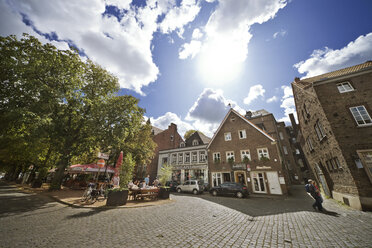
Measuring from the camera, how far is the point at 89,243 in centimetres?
398

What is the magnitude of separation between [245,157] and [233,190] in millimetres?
5243

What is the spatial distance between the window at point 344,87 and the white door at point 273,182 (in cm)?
1013

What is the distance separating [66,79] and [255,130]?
22.4 metres

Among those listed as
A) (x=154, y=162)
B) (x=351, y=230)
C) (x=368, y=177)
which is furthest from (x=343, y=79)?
(x=154, y=162)

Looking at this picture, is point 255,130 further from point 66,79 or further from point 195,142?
point 66,79

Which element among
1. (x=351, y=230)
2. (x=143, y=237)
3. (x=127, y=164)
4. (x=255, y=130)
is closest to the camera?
(x=143, y=237)

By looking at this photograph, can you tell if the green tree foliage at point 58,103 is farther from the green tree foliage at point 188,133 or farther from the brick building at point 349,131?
the green tree foliage at point 188,133

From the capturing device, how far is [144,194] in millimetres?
11828

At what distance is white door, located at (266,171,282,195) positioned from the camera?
15789mm

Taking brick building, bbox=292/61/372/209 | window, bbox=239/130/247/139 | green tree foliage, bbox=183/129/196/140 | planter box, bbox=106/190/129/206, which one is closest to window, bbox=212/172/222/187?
window, bbox=239/130/247/139

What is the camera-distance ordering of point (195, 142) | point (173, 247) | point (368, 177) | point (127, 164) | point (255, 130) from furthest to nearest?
point (195, 142) < point (255, 130) < point (127, 164) < point (368, 177) < point (173, 247)

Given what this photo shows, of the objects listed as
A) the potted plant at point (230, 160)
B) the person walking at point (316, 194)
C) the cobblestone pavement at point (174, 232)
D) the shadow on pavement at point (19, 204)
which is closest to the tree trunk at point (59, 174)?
the shadow on pavement at point (19, 204)

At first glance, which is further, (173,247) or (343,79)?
(343,79)

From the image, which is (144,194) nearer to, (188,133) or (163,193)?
(163,193)
